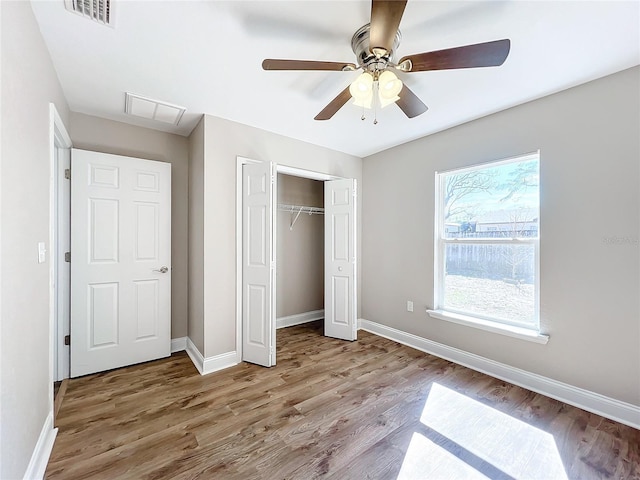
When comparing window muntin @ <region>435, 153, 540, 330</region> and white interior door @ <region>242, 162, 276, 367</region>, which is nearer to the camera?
window muntin @ <region>435, 153, 540, 330</region>

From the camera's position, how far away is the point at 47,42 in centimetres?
167

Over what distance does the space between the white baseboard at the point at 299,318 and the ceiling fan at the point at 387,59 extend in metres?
3.11

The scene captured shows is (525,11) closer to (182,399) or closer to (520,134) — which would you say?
(520,134)

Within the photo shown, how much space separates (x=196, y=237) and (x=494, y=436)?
3014 mm

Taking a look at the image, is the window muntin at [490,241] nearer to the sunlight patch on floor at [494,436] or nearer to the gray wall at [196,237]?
the sunlight patch on floor at [494,436]

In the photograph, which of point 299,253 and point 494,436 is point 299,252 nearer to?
point 299,253

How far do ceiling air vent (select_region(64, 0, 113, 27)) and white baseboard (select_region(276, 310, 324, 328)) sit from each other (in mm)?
3511

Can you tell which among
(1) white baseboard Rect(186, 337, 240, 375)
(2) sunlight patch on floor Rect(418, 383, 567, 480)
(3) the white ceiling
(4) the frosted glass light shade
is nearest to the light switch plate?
(3) the white ceiling

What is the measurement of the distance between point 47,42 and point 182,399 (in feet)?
8.65

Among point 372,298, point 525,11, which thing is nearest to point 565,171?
point 525,11

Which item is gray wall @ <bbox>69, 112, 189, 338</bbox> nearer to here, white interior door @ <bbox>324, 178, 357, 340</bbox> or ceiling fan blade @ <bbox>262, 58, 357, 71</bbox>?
white interior door @ <bbox>324, 178, 357, 340</bbox>

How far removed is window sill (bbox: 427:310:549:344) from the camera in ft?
7.61

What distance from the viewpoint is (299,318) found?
4.21 m

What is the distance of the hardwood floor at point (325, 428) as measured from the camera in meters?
1.54
